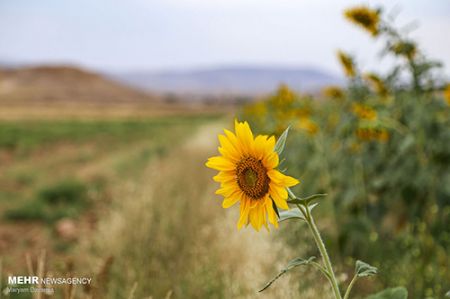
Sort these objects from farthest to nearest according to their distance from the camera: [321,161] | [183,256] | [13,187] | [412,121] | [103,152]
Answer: [103,152], [13,187], [321,161], [183,256], [412,121]

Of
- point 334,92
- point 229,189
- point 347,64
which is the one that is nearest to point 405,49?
point 347,64

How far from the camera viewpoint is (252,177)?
4.47ft

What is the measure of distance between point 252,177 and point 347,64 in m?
2.45

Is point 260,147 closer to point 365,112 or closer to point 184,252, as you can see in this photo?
point 365,112

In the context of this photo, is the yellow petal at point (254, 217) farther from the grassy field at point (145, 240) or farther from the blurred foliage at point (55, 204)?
the blurred foliage at point (55, 204)

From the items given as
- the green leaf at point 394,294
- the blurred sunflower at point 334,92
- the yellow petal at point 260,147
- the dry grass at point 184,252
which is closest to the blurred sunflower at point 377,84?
the blurred sunflower at point 334,92

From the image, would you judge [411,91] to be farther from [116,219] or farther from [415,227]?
[116,219]

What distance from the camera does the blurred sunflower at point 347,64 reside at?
353cm

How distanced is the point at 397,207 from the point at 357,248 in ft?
1.25

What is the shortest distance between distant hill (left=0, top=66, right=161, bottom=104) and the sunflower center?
257 feet

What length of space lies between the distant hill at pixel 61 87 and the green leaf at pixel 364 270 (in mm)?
78468

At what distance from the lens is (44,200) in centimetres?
654

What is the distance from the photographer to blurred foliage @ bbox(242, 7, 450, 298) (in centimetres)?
299

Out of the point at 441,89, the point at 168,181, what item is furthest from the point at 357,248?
the point at 168,181
